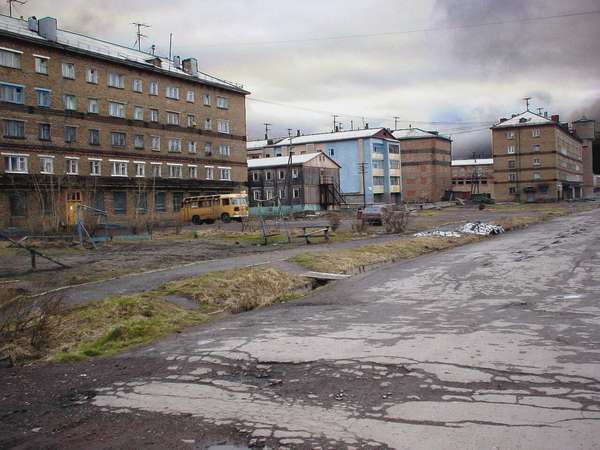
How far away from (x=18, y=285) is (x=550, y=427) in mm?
12377

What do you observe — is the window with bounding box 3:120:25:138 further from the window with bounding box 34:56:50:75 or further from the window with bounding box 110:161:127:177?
the window with bounding box 110:161:127:177

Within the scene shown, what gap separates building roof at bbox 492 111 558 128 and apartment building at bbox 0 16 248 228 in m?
53.4

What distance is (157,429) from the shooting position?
184 inches

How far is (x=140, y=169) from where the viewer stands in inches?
2104

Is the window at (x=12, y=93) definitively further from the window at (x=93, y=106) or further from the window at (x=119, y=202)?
the window at (x=119, y=202)

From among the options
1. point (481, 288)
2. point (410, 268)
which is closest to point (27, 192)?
point (410, 268)

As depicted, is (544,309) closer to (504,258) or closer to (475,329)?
(475,329)

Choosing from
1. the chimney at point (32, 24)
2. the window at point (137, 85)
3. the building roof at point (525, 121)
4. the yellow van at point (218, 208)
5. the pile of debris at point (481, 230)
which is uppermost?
the chimney at point (32, 24)

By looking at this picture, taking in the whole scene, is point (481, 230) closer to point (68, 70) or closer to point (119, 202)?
point (119, 202)

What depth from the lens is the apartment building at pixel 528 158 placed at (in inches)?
3757

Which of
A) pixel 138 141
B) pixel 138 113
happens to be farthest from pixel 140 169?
pixel 138 113

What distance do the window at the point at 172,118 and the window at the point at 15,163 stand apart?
16.6 meters

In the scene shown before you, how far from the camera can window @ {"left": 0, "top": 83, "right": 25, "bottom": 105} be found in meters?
42.5

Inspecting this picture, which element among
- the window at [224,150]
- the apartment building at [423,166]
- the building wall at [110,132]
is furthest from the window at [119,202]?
the apartment building at [423,166]
